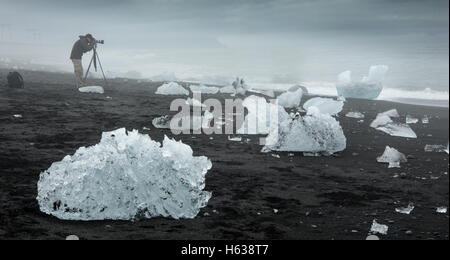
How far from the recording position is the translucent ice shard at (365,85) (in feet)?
51.8

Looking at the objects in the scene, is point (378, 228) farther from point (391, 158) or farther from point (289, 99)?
point (289, 99)

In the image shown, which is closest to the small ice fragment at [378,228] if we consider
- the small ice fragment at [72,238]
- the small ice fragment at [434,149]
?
the small ice fragment at [72,238]

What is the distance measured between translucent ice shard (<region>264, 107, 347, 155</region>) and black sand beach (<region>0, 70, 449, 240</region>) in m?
0.23

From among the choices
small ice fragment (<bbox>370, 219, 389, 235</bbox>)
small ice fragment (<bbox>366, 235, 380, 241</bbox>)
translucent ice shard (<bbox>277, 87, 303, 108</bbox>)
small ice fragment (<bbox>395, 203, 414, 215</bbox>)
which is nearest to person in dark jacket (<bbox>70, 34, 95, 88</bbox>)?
translucent ice shard (<bbox>277, 87, 303, 108</bbox>)

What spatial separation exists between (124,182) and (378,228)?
1942mm

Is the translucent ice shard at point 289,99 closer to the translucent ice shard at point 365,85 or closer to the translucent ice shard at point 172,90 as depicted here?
the translucent ice shard at point 172,90

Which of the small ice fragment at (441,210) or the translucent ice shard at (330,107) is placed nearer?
the small ice fragment at (441,210)

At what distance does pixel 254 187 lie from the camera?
14.3ft

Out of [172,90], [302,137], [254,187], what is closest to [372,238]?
[254,187]

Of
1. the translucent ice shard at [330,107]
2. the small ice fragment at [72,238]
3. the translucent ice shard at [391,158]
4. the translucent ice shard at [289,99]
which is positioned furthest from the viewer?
the translucent ice shard at [289,99]

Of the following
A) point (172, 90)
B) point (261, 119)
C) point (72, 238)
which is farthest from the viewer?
point (172, 90)

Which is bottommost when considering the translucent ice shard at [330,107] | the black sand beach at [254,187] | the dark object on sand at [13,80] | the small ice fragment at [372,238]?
the small ice fragment at [372,238]

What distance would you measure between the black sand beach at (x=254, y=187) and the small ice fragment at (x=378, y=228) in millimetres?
49
